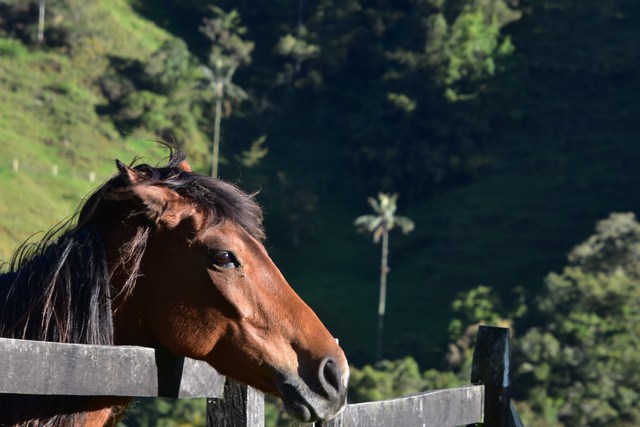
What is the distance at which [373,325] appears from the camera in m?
61.2

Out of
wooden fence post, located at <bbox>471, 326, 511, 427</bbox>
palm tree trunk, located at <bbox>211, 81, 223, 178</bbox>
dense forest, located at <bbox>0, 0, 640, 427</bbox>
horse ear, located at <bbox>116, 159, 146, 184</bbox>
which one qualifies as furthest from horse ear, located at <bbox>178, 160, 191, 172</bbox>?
palm tree trunk, located at <bbox>211, 81, 223, 178</bbox>

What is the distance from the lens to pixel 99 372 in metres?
3.49

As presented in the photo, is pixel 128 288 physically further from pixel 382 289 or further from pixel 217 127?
pixel 217 127

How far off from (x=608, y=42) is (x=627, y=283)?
133 feet

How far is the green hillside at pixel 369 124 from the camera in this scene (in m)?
65.8

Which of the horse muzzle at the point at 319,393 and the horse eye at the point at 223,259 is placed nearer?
the horse muzzle at the point at 319,393

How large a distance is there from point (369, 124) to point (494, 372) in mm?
77807

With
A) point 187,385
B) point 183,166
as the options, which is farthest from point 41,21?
point 187,385

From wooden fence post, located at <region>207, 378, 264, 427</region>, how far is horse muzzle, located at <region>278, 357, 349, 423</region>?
17 cm

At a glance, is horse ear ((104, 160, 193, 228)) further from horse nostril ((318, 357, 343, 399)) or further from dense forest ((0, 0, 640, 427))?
dense forest ((0, 0, 640, 427))

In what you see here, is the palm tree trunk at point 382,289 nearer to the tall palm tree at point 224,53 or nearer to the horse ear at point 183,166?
the tall palm tree at point 224,53

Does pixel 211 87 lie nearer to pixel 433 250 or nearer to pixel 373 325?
pixel 433 250

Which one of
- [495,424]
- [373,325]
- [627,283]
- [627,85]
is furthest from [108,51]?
[495,424]

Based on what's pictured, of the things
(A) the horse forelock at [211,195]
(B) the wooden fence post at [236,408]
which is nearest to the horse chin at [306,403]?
(B) the wooden fence post at [236,408]
